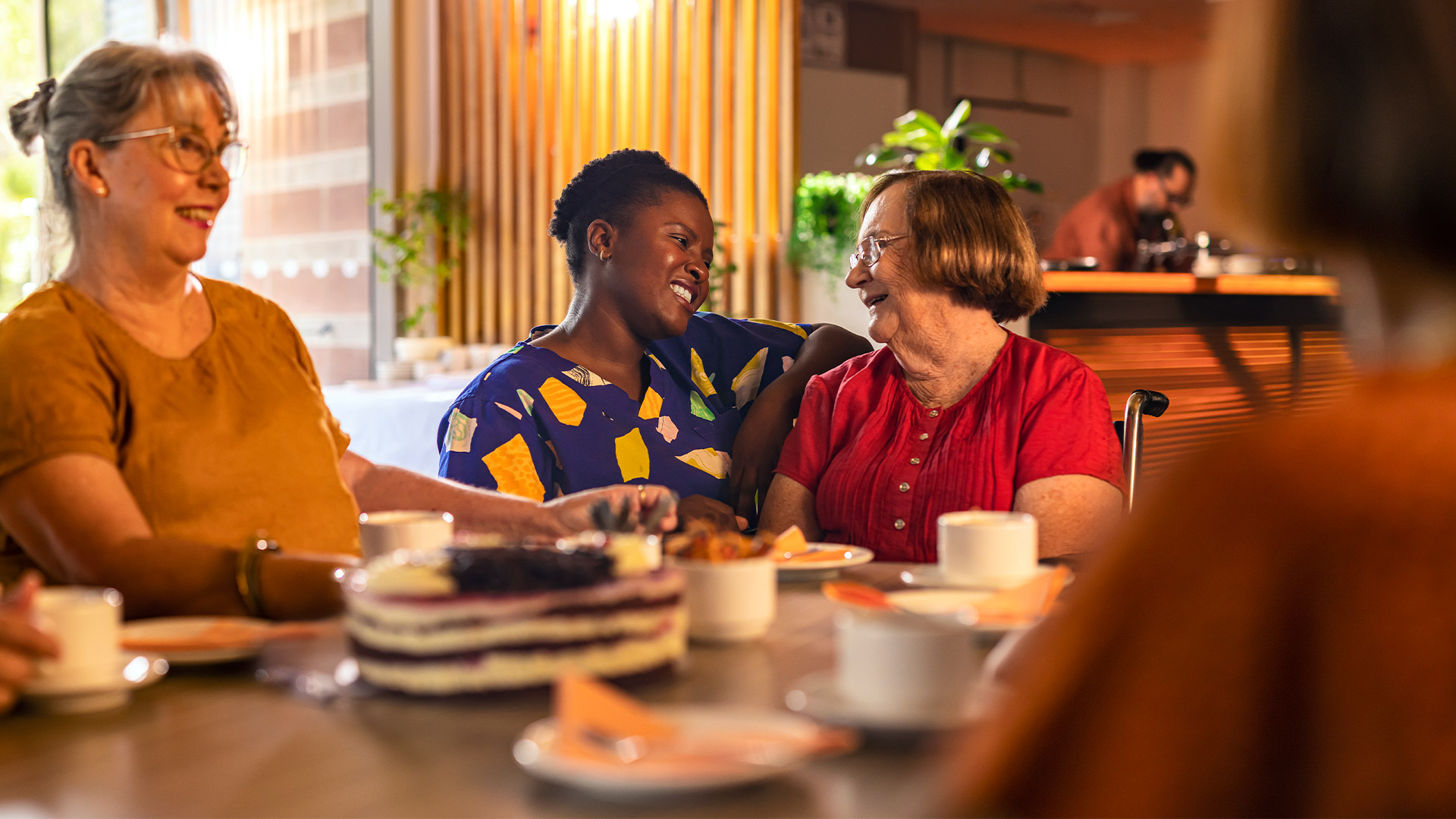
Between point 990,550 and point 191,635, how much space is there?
30.4 inches

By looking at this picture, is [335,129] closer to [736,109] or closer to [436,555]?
[736,109]

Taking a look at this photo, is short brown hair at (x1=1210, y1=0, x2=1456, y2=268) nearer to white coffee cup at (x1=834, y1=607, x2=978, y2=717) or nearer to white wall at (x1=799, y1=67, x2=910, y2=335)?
white coffee cup at (x1=834, y1=607, x2=978, y2=717)

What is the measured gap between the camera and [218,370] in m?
1.55

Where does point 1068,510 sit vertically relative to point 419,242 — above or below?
below

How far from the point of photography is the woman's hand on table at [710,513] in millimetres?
1954

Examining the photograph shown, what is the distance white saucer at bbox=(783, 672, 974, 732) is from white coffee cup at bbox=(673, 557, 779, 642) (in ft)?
0.79

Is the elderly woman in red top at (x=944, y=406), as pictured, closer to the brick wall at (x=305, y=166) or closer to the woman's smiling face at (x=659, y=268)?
the woman's smiling face at (x=659, y=268)

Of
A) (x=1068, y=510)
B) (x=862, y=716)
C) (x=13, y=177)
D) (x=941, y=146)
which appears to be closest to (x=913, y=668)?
(x=862, y=716)

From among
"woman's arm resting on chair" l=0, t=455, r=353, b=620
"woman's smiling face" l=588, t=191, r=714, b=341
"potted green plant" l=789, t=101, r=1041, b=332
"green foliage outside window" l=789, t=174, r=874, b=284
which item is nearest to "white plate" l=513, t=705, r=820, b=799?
"woman's arm resting on chair" l=0, t=455, r=353, b=620

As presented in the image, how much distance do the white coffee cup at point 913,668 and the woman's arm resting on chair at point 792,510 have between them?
125 centimetres

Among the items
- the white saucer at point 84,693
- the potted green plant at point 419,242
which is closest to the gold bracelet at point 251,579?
the white saucer at point 84,693

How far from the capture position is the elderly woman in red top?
1.96 m

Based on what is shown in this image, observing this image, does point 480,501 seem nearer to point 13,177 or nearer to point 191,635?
point 191,635

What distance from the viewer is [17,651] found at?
2.92ft
